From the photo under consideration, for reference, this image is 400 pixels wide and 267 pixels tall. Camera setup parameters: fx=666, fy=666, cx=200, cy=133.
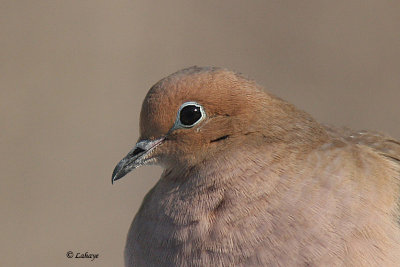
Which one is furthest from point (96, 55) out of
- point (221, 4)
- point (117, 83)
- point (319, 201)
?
point (319, 201)

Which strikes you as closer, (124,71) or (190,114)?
(190,114)

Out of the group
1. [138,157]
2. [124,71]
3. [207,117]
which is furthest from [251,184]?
[124,71]

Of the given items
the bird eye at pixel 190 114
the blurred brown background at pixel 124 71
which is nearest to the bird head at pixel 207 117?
the bird eye at pixel 190 114

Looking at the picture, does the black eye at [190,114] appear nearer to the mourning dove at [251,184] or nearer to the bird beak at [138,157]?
the mourning dove at [251,184]

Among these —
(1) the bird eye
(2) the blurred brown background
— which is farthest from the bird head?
(2) the blurred brown background

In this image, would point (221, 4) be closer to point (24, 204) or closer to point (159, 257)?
point (24, 204)

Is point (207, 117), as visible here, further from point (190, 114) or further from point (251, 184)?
point (251, 184)

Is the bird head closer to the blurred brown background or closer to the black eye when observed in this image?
the black eye
